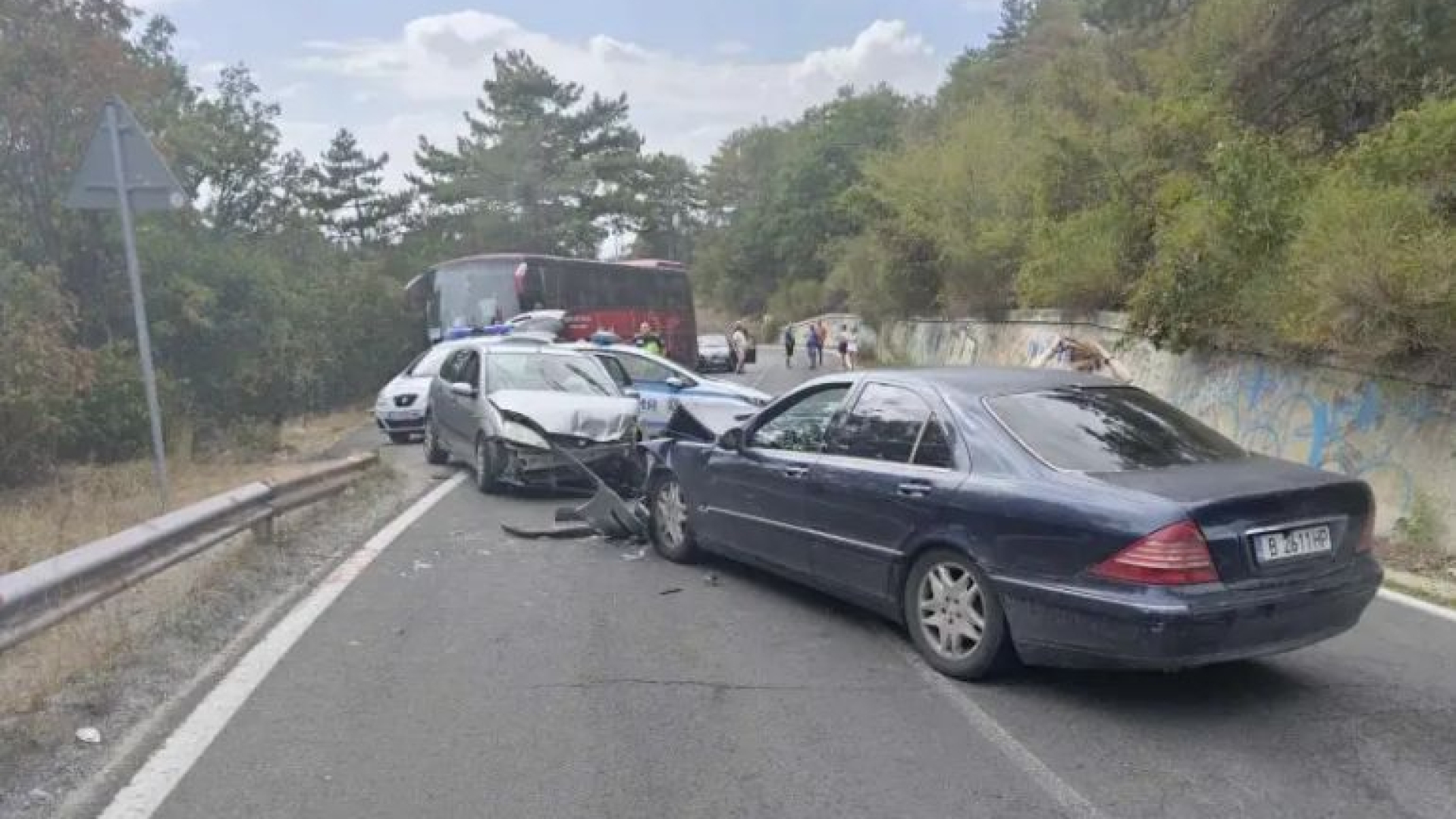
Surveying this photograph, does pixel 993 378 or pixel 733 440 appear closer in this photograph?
pixel 993 378

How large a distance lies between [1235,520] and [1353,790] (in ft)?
3.52

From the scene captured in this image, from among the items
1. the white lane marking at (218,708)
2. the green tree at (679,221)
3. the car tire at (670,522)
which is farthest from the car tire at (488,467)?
the green tree at (679,221)

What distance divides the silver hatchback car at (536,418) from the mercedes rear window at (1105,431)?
5137 mm

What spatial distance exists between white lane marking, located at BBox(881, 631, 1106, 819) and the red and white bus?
1842 cm

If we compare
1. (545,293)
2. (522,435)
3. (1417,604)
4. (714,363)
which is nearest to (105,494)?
(522,435)

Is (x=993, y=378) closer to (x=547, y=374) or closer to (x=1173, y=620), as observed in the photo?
(x=1173, y=620)

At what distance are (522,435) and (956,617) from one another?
6082mm

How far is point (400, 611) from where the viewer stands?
6.60m

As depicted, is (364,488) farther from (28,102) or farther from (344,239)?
(344,239)

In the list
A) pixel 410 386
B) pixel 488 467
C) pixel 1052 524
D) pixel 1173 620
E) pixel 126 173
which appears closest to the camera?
pixel 1173 620

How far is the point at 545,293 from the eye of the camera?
25.5 meters

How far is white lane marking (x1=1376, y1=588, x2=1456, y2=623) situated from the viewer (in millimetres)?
6668

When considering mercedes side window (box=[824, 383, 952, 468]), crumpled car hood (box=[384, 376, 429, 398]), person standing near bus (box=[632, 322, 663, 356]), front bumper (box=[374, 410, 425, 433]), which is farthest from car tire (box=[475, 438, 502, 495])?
person standing near bus (box=[632, 322, 663, 356])

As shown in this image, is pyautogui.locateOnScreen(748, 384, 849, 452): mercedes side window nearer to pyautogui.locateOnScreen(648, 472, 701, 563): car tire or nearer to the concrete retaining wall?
pyautogui.locateOnScreen(648, 472, 701, 563): car tire
